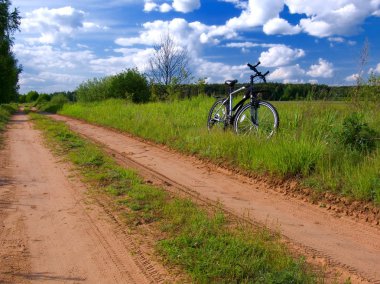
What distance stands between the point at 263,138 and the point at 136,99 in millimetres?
27210

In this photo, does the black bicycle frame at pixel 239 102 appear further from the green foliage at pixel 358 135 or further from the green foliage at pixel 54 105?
the green foliage at pixel 54 105

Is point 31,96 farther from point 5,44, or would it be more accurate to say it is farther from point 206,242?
point 206,242

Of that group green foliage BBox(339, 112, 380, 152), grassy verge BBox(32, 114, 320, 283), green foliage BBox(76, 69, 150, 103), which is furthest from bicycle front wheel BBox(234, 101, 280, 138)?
green foliage BBox(76, 69, 150, 103)

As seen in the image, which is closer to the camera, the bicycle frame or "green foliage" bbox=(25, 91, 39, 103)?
the bicycle frame

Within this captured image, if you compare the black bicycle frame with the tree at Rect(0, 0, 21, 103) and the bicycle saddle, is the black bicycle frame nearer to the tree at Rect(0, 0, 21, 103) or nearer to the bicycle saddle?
the bicycle saddle

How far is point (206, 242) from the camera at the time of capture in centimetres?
397

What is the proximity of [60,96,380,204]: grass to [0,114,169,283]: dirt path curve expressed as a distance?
9.86ft

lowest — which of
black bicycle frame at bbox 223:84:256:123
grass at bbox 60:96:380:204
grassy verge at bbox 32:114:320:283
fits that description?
grassy verge at bbox 32:114:320:283

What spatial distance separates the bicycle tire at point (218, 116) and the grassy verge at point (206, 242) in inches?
171

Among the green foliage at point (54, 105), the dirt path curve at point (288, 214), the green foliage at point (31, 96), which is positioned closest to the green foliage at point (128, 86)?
the green foliage at point (54, 105)

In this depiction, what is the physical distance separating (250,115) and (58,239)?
5.70 metres

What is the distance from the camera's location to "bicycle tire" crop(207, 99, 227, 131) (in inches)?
408

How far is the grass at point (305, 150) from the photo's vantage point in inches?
220

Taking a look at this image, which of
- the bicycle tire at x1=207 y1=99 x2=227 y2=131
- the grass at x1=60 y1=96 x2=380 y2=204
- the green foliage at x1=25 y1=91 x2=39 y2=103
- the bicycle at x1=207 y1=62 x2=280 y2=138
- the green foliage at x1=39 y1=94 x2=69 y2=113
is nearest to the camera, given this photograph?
the grass at x1=60 y1=96 x2=380 y2=204
